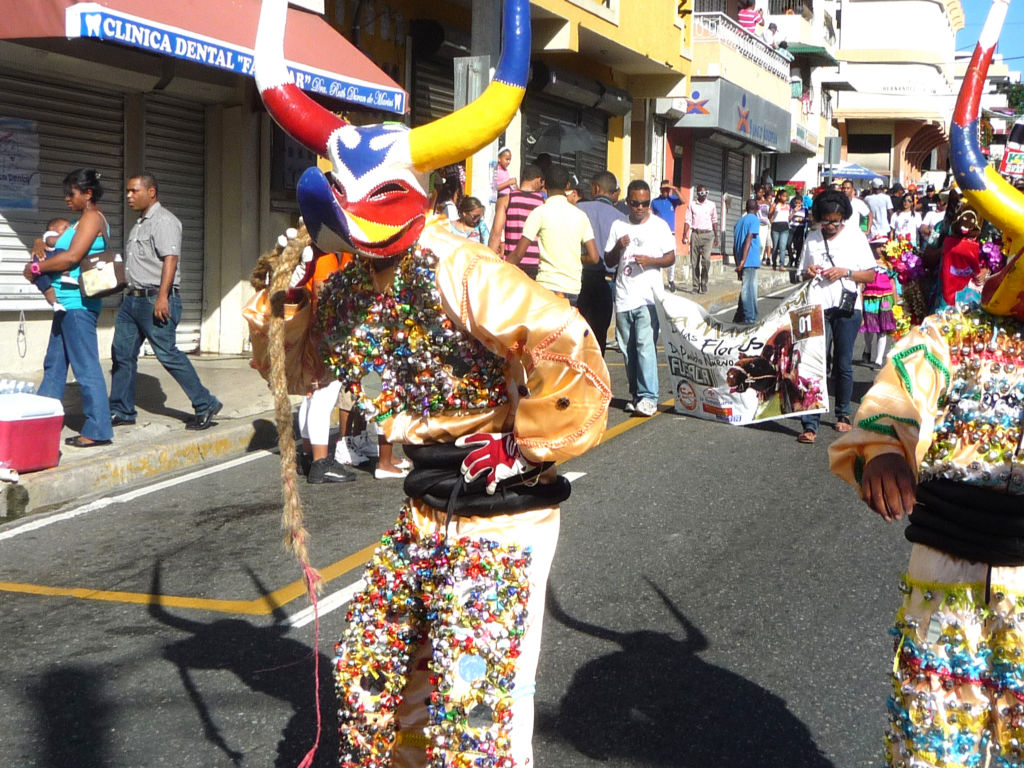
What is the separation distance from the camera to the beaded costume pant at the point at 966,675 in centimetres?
292

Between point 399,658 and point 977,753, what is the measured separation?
4.57ft

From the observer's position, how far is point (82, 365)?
8.34 metres

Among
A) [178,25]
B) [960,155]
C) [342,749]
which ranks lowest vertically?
[342,749]

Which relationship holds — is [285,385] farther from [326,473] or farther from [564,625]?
[326,473]

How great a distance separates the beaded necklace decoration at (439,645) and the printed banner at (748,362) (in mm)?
6374

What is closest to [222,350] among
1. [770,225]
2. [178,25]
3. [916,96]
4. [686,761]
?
[178,25]

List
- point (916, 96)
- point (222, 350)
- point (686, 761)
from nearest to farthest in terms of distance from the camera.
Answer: point (686, 761), point (222, 350), point (916, 96)

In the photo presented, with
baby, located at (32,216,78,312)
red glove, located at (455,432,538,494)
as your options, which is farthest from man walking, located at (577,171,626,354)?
red glove, located at (455,432,538,494)

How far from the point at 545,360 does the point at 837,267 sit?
644 centimetres

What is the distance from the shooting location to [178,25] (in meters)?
10.1

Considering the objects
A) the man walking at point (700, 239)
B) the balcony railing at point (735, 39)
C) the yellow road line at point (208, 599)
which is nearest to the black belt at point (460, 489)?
the yellow road line at point (208, 599)

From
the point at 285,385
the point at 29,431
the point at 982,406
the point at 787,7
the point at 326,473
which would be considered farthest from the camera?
the point at 787,7

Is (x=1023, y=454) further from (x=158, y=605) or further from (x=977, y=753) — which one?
(x=158, y=605)

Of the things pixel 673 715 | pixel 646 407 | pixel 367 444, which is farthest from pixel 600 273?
pixel 673 715
